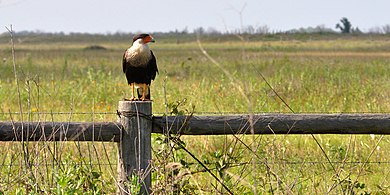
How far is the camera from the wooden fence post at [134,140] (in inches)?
184

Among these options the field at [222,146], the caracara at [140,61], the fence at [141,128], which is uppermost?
the caracara at [140,61]

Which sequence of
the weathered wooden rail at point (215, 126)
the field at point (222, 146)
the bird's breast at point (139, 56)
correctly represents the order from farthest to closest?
the bird's breast at point (139, 56), the weathered wooden rail at point (215, 126), the field at point (222, 146)

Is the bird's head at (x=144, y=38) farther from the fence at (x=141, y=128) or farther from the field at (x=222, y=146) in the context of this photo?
the fence at (x=141, y=128)

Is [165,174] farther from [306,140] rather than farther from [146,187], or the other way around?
[306,140]

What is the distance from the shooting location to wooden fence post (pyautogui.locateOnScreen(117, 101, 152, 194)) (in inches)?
184

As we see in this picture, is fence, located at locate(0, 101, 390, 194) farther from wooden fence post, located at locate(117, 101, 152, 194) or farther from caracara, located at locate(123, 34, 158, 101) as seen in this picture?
caracara, located at locate(123, 34, 158, 101)

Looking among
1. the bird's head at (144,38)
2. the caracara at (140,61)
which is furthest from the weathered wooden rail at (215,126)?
the bird's head at (144,38)

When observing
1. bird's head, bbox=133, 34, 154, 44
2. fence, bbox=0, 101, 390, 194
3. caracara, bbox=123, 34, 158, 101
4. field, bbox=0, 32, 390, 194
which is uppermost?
bird's head, bbox=133, 34, 154, 44

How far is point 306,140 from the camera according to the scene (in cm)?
831

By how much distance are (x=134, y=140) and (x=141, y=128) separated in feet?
0.28

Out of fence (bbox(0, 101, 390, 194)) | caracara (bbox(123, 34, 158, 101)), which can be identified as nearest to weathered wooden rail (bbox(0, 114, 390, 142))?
fence (bbox(0, 101, 390, 194))

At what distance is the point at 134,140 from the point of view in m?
4.66

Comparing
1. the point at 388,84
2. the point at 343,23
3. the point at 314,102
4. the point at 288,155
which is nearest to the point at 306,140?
the point at 288,155

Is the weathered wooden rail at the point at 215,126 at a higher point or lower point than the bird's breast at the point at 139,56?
lower
